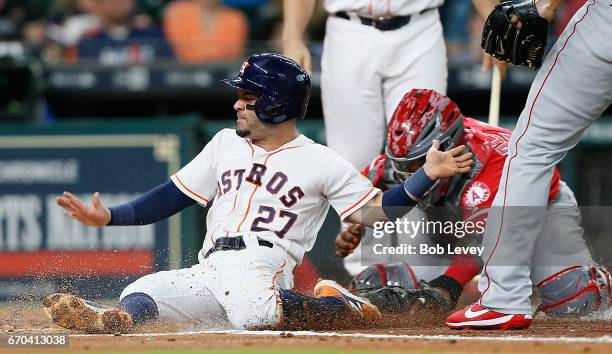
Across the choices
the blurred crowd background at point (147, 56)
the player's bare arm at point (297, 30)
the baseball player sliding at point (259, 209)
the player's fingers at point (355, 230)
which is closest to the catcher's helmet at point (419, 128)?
the baseball player sliding at point (259, 209)

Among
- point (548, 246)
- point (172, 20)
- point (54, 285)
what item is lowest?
point (54, 285)

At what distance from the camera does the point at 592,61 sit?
167 inches

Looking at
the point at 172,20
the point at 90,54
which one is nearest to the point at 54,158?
the point at 90,54

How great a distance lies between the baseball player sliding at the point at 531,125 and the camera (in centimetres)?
429

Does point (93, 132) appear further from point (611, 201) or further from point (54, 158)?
point (611, 201)

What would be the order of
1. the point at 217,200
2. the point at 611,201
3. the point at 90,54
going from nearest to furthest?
the point at 217,200, the point at 611,201, the point at 90,54

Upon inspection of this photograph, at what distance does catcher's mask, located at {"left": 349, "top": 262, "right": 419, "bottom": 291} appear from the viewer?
532 centimetres

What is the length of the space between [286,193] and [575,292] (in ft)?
4.72

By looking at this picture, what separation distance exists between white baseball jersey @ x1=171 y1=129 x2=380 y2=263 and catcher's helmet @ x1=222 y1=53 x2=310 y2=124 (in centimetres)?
16

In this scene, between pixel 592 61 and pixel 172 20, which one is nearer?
pixel 592 61

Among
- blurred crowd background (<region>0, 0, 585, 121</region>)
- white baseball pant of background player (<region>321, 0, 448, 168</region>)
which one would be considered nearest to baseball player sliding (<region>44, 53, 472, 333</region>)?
white baseball pant of background player (<region>321, 0, 448, 168</region>)

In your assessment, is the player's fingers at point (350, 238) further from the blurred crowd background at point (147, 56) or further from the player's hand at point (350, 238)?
the blurred crowd background at point (147, 56)

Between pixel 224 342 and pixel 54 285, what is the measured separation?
1.84 m

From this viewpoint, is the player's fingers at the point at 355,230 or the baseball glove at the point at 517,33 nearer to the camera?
the baseball glove at the point at 517,33
